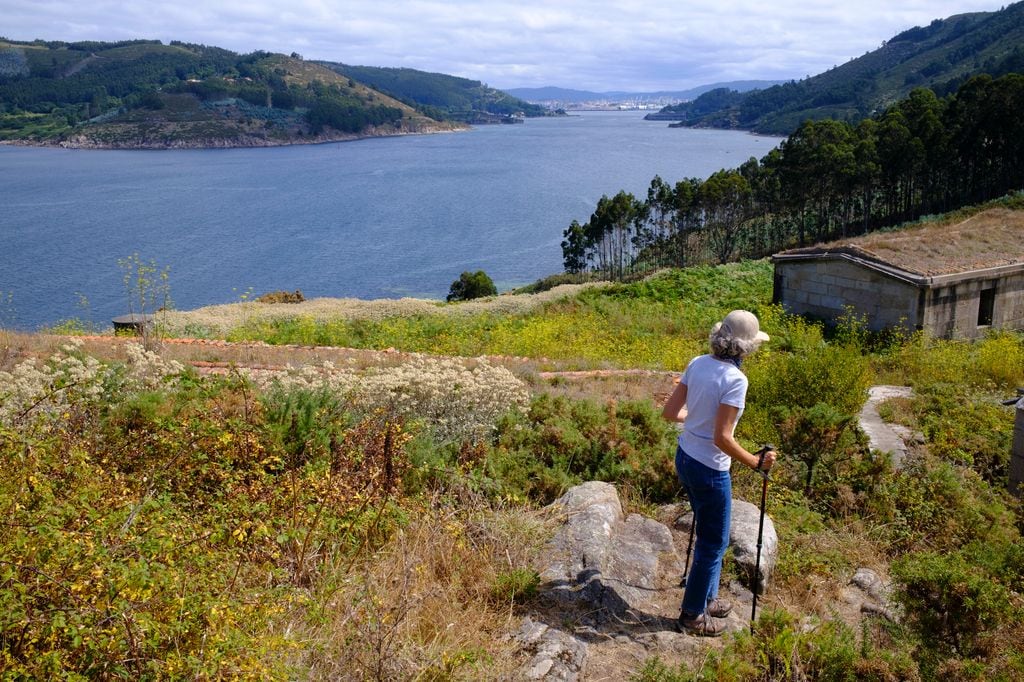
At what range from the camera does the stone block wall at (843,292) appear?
18.0 m

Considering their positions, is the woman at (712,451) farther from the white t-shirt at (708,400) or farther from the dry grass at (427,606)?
the dry grass at (427,606)

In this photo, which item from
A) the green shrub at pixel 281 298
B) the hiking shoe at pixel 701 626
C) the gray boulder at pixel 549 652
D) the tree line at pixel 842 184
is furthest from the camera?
the tree line at pixel 842 184

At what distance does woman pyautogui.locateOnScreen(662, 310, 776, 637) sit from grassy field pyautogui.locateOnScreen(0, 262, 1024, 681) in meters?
0.40

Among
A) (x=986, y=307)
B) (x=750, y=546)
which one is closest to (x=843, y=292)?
(x=986, y=307)

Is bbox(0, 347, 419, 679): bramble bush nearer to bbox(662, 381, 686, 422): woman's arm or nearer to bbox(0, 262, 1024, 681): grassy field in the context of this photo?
bbox(0, 262, 1024, 681): grassy field

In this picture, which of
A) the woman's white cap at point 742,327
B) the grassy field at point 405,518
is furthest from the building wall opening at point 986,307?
the woman's white cap at point 742,327

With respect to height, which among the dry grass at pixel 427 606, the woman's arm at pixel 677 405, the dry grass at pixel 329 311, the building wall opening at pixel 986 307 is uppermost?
the woman's arm at pixel 677 405

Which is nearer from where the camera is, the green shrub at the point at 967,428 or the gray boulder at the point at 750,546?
the gray boulder at the point at 750,546

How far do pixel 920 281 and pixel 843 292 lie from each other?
2204 mm

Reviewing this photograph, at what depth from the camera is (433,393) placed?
23.7 ft

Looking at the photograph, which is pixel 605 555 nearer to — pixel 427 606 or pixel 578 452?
pixel 427 606

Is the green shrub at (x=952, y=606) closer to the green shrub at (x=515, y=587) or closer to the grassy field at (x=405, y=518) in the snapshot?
the grassy field at (x=405, y=518)

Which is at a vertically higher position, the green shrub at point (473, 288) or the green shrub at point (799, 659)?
the green shrub at point (799, 659)

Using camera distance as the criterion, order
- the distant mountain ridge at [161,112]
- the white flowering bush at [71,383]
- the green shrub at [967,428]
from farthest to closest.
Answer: the distant mountain ridge at [161,112]
the green shrub at [967,428]
the white flowering bush at [71,383]
